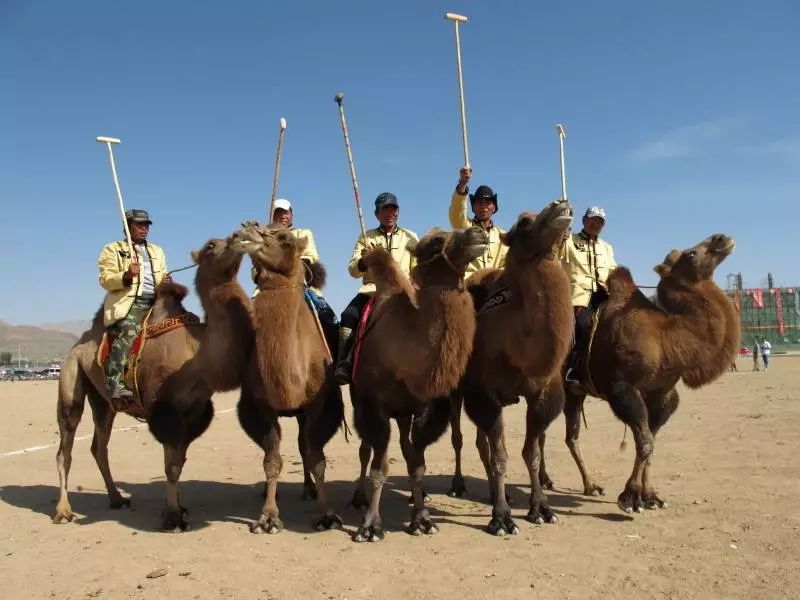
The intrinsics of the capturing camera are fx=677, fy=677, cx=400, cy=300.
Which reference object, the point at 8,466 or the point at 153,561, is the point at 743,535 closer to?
the point at 153,561

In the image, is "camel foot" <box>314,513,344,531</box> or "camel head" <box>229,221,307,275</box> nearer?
"camel head" <box>229,221,307,275</box>

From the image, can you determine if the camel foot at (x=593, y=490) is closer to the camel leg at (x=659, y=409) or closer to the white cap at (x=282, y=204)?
the camel leg at (x=659, y=409)

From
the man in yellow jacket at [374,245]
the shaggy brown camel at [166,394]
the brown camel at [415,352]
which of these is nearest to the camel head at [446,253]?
the brown camel at [415,352]

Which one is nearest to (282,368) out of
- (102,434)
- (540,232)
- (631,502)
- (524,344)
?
(524,344)

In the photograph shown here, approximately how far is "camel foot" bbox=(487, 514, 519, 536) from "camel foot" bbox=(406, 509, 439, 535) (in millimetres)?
553

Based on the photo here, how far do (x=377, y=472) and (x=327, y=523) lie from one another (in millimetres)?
793

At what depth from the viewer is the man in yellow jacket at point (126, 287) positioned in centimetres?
736

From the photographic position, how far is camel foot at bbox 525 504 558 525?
6.66 m

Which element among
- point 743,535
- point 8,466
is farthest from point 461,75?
point 8,466

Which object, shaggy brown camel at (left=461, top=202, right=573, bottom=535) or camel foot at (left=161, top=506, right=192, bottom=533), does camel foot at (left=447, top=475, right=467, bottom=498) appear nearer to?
shaggy brown camel at (left=461, top=202, right=573, bottom=535)

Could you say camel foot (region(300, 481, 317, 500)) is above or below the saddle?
below

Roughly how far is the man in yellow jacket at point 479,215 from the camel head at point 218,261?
2.52 meters

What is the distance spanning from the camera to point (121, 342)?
24.4 ft

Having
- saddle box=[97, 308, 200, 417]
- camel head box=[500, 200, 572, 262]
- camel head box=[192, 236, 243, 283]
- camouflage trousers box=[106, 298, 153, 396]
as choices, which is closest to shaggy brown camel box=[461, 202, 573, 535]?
camel head box=[500, 200, 572, 262]
